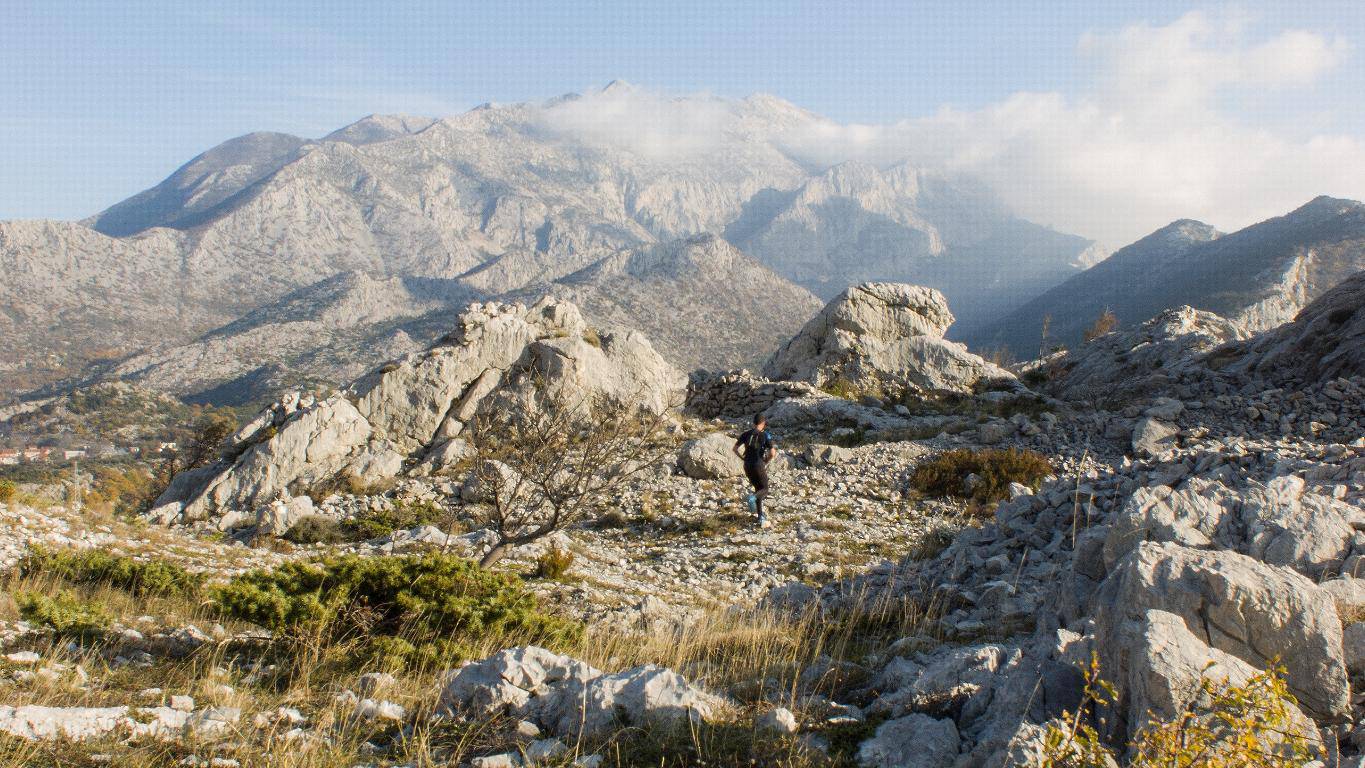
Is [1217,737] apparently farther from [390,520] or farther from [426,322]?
[426,322]

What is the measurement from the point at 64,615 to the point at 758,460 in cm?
1071

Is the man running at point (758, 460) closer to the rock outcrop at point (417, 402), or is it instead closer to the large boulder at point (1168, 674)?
the rock outcrop at point (417, 402)

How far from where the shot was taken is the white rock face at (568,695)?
13.7 feet

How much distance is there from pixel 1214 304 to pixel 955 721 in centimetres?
9186

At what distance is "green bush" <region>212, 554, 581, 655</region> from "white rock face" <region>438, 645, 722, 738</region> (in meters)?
1.40

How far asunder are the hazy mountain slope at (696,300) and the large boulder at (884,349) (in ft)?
235

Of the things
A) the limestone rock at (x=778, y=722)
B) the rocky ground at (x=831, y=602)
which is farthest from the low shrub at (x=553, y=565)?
the limestone rock at (x=778, y=722)

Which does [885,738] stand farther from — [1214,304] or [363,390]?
[1214,304]

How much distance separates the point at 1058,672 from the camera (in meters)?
3.98

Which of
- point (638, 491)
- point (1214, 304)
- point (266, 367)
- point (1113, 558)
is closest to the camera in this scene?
point (1113, 558)

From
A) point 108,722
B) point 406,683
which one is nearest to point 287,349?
point 406,683

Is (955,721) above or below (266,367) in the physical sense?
above

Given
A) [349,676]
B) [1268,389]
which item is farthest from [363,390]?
[1268,389]

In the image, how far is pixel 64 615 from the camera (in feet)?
19.0
